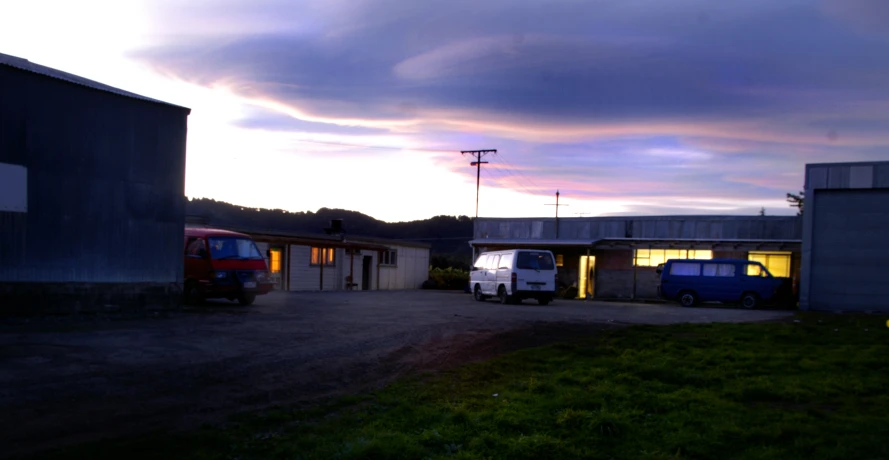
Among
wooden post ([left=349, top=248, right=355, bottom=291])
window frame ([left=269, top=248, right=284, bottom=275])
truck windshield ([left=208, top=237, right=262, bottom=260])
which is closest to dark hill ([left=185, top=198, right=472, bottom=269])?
wooden post ([left=349, top=248, right=355, bottom=291])

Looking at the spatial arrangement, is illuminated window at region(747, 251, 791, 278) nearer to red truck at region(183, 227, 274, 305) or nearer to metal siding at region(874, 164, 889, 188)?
metal siding at region(874, 164, 889, 188)

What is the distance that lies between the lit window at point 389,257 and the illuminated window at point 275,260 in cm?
954

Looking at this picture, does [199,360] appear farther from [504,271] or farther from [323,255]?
[323,255]

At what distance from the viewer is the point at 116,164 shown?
13812mm

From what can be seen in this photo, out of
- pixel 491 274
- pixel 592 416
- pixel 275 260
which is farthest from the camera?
pixel 275 260

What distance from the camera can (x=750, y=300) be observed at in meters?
26.6

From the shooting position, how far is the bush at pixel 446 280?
4453 cm

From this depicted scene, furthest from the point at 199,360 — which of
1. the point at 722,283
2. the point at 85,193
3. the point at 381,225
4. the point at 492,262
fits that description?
the point at 381,225

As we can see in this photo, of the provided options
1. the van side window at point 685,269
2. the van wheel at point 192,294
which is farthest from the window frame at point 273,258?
the van side window at point 685,269

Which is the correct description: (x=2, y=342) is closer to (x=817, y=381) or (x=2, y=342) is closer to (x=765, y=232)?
(x=817, y=381)

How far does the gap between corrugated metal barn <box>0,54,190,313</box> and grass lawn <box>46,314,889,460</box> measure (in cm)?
815

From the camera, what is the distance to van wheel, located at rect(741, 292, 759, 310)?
2650 cm

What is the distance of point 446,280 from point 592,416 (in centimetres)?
3928

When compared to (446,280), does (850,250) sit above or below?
above
